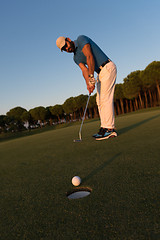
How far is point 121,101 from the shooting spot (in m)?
46.7

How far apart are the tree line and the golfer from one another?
3075 centimetres

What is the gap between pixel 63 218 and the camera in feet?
3.94

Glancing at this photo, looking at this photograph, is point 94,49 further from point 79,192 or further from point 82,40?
point 79,192

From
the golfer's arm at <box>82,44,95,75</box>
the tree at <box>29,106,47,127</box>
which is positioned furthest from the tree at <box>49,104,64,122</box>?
the golfer's arm at <box>82,44,95,75</box>

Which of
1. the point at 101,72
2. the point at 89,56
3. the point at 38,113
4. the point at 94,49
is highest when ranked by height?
the point at 38,113

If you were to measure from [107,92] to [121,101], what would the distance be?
4373 cm


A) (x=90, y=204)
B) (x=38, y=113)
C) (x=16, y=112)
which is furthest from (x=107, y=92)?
(x=16, y=112)

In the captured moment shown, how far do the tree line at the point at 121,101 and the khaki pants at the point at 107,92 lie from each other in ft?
101

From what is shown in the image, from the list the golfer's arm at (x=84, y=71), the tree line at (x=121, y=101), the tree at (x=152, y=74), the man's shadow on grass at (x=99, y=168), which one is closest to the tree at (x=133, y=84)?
the tree line at (x=121, y=101)

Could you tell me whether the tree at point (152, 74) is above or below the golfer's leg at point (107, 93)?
above

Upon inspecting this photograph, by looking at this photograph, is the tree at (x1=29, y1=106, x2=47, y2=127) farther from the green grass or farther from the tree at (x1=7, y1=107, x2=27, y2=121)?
the green grass

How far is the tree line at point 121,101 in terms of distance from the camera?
33.6 meters

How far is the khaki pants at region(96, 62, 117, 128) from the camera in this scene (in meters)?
4.32

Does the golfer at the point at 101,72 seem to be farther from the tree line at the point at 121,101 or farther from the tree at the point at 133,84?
the tree at the point at 133,84
